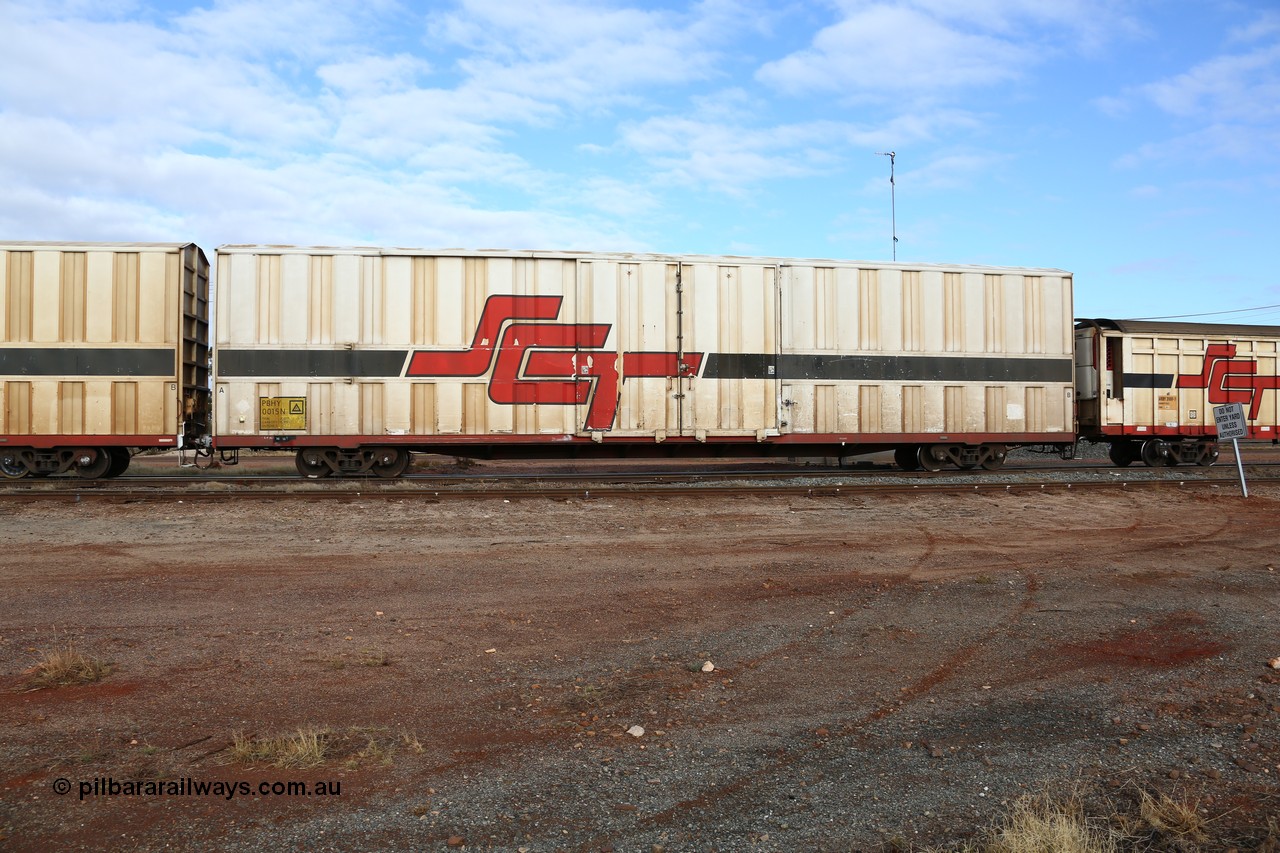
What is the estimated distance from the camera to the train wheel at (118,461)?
13.6 m

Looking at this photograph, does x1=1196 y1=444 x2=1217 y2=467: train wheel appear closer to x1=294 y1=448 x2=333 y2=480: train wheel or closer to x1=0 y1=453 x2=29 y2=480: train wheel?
x1=294 y1=448 x2=333 y2=480: train wheel

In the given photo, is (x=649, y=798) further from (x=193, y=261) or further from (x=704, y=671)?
(x=193, y=261)

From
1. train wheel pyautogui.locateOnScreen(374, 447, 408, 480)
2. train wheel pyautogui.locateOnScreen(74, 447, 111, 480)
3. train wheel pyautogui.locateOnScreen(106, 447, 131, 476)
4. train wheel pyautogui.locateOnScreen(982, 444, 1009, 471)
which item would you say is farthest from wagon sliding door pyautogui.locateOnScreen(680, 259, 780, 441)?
train wheel pyautogui.locateOnScreen(74, 447, 111, 480)

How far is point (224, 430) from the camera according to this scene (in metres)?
13.0

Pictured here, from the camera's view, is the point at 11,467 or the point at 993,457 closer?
the point at 11,467

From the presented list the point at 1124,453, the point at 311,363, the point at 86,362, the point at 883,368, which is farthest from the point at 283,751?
the point at 1124,453

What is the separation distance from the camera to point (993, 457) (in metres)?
15.4

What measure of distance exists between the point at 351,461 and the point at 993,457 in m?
12.6

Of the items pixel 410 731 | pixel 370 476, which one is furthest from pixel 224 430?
pixel 410 731

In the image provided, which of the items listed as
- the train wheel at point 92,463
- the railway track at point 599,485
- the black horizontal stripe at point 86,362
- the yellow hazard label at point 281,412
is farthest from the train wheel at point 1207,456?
the train wheel at point 92,463

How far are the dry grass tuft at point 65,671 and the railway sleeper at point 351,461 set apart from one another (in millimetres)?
8889

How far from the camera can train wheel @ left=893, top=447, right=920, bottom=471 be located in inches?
617

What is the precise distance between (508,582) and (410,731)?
10.5 feet

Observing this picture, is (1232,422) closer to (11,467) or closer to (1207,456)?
(1207,456)
